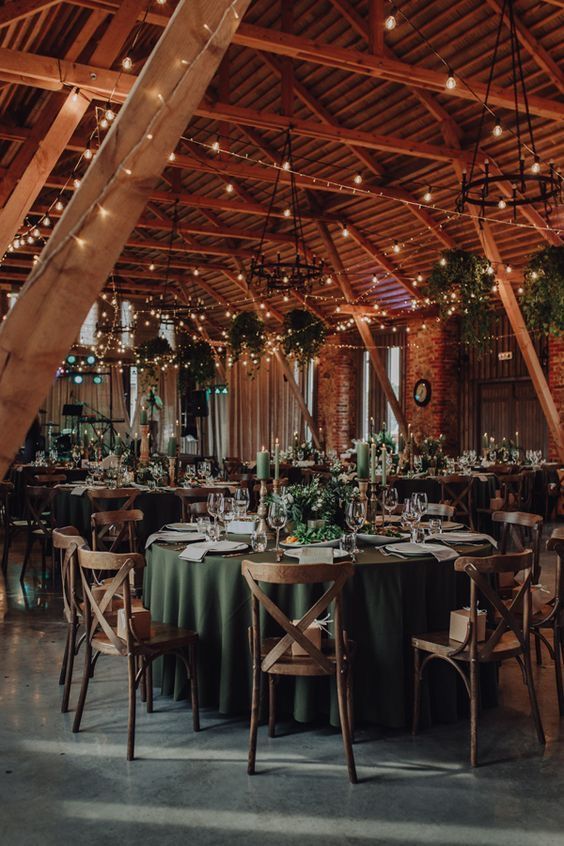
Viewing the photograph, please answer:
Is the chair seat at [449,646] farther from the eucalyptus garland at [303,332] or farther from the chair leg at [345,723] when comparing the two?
the eucalyptus garland at [303,332]

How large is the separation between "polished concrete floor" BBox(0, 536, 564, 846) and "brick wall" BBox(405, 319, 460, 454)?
10.7m

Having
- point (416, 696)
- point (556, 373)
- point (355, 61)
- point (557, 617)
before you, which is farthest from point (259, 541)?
point (556, 373)

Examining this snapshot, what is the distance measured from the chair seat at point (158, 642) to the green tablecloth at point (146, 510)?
3.87m

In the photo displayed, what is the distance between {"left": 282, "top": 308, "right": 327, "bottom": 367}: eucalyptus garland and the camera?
1215 cm

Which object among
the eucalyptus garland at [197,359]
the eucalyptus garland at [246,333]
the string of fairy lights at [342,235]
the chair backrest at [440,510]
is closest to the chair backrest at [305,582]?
the chair backrest at [440,510]

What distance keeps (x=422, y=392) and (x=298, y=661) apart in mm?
12009

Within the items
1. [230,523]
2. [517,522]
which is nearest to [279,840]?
[230,523]

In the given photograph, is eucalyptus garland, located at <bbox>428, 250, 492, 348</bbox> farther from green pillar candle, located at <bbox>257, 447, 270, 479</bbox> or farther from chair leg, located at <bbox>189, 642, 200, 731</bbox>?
chair leg, located at <bbox>189, 642, 200, 731</bbox>

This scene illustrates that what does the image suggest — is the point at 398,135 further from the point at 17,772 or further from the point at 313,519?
the point at 17,772

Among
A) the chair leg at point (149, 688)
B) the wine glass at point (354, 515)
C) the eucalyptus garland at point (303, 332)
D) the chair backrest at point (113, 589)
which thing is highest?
the eucalyptus garland at point (303, 332)

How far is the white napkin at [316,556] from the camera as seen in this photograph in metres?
3.82

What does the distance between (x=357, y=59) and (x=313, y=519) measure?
16.2 ft

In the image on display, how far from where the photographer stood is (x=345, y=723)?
3322 millimetres

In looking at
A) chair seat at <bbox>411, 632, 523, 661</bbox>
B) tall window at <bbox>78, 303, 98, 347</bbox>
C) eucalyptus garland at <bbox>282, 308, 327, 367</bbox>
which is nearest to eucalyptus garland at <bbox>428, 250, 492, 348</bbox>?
eucalyptus garland at <bbox>282, 308, 327, 367</bbox>
